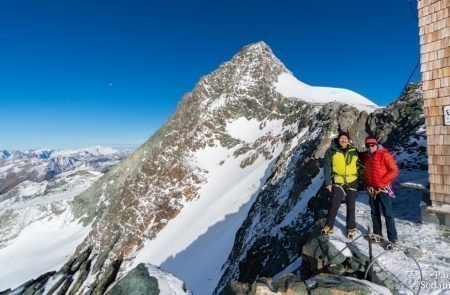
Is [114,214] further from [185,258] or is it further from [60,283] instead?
[185,258]

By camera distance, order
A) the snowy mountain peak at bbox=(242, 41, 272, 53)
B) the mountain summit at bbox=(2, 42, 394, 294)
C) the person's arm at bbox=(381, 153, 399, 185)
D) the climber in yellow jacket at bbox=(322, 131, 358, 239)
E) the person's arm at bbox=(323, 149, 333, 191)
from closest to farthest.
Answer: the person's arm at bbox=(381, 153, 399, 185), the climber in yellow jacket at bbox=(322, 131, 358, 239), the person's arm at bbox=(323, 149, 333, 191), the mountain summit at bbox=(2, 42, 394, 294), the snowy mountain peak at bbox=(242, 41, 272, 53)

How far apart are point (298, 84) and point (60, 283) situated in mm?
54150

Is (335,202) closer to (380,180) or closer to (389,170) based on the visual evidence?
(380,180)

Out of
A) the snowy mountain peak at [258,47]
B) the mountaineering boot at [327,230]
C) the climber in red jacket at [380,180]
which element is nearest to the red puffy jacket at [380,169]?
the climber in red jacket at [380,180]

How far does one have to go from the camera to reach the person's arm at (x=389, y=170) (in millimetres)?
9453

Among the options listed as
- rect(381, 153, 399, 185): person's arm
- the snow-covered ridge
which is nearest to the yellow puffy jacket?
rect(381, 153, 399, 185): person's arm

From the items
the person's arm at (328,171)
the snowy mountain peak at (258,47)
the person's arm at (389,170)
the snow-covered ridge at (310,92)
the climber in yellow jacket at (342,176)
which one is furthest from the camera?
the snowy mountain peak at (258,47)

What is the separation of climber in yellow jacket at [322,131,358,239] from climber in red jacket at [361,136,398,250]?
1.33ft

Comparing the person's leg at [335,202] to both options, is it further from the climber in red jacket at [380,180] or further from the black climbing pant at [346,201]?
the climber in red jacket at [380,180]

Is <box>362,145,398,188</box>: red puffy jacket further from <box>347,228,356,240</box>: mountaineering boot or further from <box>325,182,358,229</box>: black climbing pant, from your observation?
<box>347,228,356,240</box>: mountaineering boot

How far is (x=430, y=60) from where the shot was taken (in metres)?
11.1

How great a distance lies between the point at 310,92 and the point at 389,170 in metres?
60.1

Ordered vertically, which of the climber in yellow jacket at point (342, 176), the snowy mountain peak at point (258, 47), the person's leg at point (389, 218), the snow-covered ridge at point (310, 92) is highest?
the snowy mountain peak at point (258, 47)

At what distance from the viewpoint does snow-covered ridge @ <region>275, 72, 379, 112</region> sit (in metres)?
63.1
